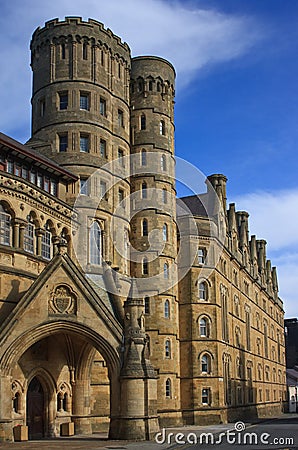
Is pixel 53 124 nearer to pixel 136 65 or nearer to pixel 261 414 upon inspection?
pixel 136 65

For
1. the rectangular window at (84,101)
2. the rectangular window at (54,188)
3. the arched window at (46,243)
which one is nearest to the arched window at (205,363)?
the arched window at (46,243)

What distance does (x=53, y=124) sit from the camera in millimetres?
50656

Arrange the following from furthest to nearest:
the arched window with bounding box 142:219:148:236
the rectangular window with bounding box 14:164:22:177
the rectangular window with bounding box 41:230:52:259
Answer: the arched window with bounding box 142:219:148:236 < the rectangular window with bounding box 41:230:52:259 < the rectangular window with bounding box 14:164:22:177

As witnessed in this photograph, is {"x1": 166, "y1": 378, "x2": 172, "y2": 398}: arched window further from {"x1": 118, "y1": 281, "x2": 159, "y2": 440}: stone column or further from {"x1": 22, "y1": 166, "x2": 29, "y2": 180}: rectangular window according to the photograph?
{"x1": 22, "y1": 166, "x2": 29, "y2": 180}: rectangular window

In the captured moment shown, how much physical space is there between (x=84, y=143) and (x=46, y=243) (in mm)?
10981

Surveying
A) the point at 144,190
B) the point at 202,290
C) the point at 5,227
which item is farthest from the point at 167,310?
the point at 5,227

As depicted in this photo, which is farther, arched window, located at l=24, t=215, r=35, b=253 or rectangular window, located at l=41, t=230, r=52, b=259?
rectangular window, located at l=41, t=230, r=52, b=259

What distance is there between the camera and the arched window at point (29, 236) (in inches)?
1581

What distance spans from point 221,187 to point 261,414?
96.3ft

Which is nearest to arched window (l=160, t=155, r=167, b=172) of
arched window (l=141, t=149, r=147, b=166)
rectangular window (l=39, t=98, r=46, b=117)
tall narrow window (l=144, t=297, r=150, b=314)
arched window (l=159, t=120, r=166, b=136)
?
arched window (l=141, t=149, r=147, b=166)

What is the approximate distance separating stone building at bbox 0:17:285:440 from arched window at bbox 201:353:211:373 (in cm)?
15

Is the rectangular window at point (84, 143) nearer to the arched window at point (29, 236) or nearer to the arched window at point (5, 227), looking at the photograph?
the arched window at point (29, 236)

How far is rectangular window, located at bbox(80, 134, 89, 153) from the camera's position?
50406mm

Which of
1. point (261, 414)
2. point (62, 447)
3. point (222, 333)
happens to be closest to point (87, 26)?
point (222, 333)
